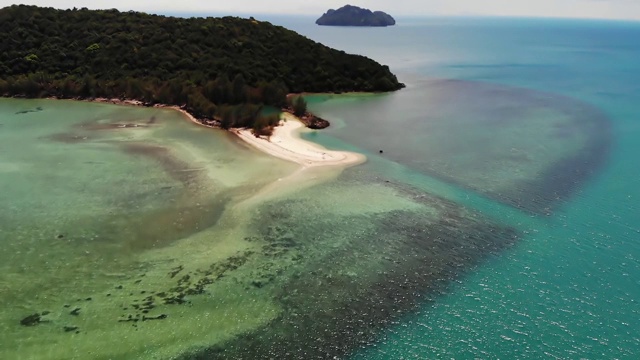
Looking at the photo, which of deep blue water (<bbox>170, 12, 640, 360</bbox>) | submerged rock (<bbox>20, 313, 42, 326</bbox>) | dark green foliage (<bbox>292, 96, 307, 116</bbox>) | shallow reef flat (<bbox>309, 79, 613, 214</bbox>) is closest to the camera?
deep blue water (<bbox>170, 12, 640, 360</bbox>)

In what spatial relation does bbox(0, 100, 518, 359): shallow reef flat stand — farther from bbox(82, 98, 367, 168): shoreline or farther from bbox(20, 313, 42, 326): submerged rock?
bbox(82, 98, 367, 168): shoreline

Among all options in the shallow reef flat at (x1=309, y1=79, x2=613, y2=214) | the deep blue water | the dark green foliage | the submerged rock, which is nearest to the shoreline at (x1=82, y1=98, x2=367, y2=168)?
the dark green foliage

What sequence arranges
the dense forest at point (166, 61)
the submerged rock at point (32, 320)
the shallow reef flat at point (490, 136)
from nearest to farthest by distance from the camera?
the submerged rock at point (32, 320)
the shallow reef flat at point (490, 136)
the dense forest at point (166, 61)

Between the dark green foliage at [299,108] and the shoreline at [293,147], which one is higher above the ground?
the dark green foliage at [299,108]

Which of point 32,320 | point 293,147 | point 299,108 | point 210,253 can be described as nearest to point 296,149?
point 293,147

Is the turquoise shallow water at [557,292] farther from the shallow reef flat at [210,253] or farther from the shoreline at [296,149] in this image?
the shoreline at [296,149]

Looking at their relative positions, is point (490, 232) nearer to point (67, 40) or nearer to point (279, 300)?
point (279, 300)

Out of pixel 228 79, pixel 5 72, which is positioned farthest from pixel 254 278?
pixel 5 72

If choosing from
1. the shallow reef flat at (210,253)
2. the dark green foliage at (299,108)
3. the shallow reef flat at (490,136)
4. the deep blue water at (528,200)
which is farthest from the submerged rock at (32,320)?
the dark green foliage at (299,108)
